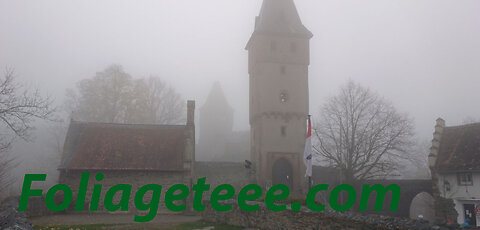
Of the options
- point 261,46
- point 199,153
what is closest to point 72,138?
point 261,46

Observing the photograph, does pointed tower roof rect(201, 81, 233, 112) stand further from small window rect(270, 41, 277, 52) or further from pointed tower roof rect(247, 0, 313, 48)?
small window rect(270, 41, 277, 52)

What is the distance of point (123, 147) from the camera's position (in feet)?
104

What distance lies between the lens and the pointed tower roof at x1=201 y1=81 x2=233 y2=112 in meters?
86.0

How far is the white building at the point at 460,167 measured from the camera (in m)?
28.2

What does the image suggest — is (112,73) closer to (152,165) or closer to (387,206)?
(152,165)

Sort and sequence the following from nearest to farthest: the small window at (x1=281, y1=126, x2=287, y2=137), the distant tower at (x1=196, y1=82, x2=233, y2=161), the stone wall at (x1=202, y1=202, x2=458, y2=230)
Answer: the stone wall at (x1=202, y1=202, x2=458, y2=230) → the small window at (x1=281, y1=126, x2=287, y2=137) → the distant tower at (x1=196, y1=82, x2=233, y2=161)

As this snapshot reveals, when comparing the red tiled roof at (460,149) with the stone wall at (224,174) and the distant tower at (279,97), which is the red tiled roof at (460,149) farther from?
the stone wall at (224,174)

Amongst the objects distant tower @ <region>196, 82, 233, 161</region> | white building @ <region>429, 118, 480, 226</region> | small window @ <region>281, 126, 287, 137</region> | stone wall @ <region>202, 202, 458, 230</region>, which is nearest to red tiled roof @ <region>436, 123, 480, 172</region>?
white building @ <region>429, 118, 480, 226</region>

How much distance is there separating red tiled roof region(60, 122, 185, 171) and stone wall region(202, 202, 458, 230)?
8.59 m

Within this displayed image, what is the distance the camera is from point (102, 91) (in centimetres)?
4728

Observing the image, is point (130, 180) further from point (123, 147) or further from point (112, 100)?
point (112, 100)

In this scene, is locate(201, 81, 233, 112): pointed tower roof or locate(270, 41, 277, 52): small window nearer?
locate(270, 41, 277, 52): small window

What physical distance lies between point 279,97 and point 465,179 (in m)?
16.4

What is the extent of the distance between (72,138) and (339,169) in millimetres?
24123
